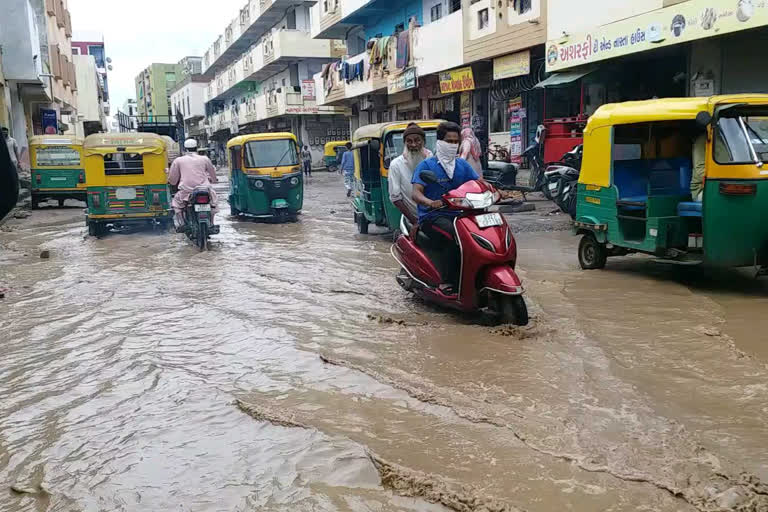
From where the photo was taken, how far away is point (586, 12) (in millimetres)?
13992

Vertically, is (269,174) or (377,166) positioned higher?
(377,166)

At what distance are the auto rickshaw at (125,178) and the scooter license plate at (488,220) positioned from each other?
362 inches

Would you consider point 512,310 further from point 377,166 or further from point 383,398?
point 377,166

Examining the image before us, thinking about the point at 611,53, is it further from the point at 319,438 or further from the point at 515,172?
the point at 319,438

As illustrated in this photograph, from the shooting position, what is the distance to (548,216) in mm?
14125

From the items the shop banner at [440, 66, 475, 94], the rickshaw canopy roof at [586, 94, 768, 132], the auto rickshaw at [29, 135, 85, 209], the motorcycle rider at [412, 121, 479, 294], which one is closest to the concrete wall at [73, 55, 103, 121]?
the auto rickshaw at [29, 135, 85, 209]

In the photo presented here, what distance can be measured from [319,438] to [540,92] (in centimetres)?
1579

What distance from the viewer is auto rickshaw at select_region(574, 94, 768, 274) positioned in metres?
6.31

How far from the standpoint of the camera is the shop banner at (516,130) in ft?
60.8

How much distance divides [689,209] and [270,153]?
1037 centimetres

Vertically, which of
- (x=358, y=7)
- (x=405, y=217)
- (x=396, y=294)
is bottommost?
(x=396, y=294)

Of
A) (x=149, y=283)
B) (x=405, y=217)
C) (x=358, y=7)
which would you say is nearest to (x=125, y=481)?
(x=405, y=217)

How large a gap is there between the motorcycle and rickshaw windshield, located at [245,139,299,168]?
4117mm

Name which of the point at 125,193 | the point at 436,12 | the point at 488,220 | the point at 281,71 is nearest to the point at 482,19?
the point at 436,12
